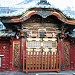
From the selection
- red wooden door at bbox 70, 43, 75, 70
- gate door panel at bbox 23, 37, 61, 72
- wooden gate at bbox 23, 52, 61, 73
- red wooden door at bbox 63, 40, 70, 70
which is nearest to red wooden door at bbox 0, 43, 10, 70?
gate door panel at bbox 23, 37, 61, 72

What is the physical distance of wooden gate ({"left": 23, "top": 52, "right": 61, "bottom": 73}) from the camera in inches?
440

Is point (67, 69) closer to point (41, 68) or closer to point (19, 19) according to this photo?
point (41, 68)

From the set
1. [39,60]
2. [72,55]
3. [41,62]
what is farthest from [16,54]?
[72,55]

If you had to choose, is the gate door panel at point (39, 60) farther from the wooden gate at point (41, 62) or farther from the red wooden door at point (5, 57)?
the red wooden door at point (5, 57)

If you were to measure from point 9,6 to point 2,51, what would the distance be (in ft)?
27.3

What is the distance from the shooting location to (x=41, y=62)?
11250 millimetres

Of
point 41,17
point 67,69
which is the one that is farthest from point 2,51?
point 67,69

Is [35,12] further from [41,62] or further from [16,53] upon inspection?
[41,62]

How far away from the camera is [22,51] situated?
11.7 m

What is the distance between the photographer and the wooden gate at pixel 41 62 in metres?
11.2

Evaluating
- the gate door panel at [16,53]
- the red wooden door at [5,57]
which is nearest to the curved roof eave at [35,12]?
the gate door panel at [16,53]

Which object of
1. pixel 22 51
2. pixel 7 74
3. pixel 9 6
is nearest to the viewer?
pixel 7 74

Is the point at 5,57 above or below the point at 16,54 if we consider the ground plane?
below

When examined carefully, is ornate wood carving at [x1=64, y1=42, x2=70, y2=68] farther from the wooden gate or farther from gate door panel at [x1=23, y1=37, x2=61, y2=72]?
the wooden gate
